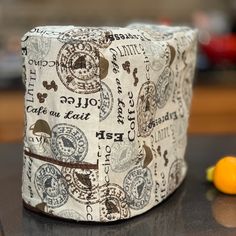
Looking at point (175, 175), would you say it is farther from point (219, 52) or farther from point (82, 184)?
point (219, 52)

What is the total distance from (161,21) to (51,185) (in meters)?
1.58

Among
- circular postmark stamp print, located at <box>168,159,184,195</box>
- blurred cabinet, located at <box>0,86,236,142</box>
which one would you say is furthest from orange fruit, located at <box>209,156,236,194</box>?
blurred cabinet, located at <box>0,86,236,142</box>

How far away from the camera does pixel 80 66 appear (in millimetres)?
795

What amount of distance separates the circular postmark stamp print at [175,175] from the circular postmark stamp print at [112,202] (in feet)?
0.41

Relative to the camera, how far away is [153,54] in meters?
0.85

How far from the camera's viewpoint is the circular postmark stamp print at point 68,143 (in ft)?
2.66

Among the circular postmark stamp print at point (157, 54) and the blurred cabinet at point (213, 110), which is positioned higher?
the circular postmark stamp print at point (157, 54)

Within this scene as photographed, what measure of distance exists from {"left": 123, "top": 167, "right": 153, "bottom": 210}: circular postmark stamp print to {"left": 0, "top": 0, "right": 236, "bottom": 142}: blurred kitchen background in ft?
3.84

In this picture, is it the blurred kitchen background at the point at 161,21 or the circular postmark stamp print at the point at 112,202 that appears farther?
the blurred kitchen background at the point at 161,21

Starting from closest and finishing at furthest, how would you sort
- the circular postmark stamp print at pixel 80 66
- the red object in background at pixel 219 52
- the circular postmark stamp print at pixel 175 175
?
the circular postmark stamp print at pixel 80 66
the circular postmark stamp print at pixel 175 175
the red object in background at pixel 219 52

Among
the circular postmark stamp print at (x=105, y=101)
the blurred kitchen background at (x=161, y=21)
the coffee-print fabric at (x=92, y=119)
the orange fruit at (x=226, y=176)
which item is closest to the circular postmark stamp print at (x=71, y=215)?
the coffee-print fabric at (x=92, y=119)

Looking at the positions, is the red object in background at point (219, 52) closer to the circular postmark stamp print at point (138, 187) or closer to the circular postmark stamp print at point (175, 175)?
the circular postmark stamp print at point (175, 175)

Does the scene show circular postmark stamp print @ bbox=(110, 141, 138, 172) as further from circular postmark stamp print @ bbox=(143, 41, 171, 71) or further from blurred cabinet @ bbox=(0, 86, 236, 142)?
blurred cabinet @ bbox=(0, 86, 236, 142)

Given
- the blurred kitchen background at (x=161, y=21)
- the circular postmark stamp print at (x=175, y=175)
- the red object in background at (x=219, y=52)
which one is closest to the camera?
the circular postmark stamp print at (x=175, y=175)
